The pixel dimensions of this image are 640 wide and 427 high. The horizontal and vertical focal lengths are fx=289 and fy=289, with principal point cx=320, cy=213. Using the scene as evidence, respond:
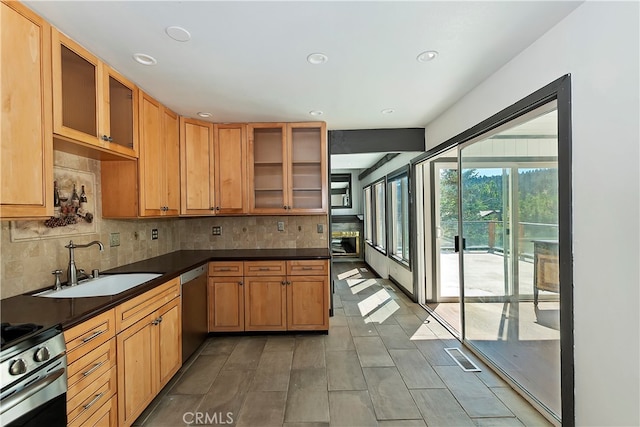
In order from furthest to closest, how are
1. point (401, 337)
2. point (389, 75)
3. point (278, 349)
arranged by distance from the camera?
point (401, 337), point (278, 349), point (389, 75)

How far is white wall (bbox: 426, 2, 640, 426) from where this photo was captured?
1.33m

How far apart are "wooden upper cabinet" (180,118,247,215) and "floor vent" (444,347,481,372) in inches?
107

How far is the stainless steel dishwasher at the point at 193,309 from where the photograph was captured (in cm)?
266

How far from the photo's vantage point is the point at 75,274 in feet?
6.78

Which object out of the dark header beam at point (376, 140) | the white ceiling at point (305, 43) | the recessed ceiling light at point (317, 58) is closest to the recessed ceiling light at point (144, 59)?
the white ceiling at point (305, 43)

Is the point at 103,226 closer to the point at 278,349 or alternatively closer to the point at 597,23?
the point at 278,349

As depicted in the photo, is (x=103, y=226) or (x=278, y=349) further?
(x=278, y=349)

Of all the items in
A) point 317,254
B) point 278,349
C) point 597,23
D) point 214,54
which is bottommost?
point 278,349

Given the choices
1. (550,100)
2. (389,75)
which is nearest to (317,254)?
(389,75)

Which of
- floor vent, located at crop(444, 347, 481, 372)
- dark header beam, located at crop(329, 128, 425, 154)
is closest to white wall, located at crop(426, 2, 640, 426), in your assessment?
floor vent, located at crop(444, 347, 481, 372)

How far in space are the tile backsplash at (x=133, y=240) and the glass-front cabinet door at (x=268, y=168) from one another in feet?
1.00

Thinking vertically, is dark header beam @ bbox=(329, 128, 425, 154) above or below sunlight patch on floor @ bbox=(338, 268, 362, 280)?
above

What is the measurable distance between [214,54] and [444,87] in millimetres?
1909

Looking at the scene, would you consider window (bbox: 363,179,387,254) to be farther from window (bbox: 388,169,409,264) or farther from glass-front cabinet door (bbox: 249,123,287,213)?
glass-front cabinet door (bbox: 249,123,287,213)
